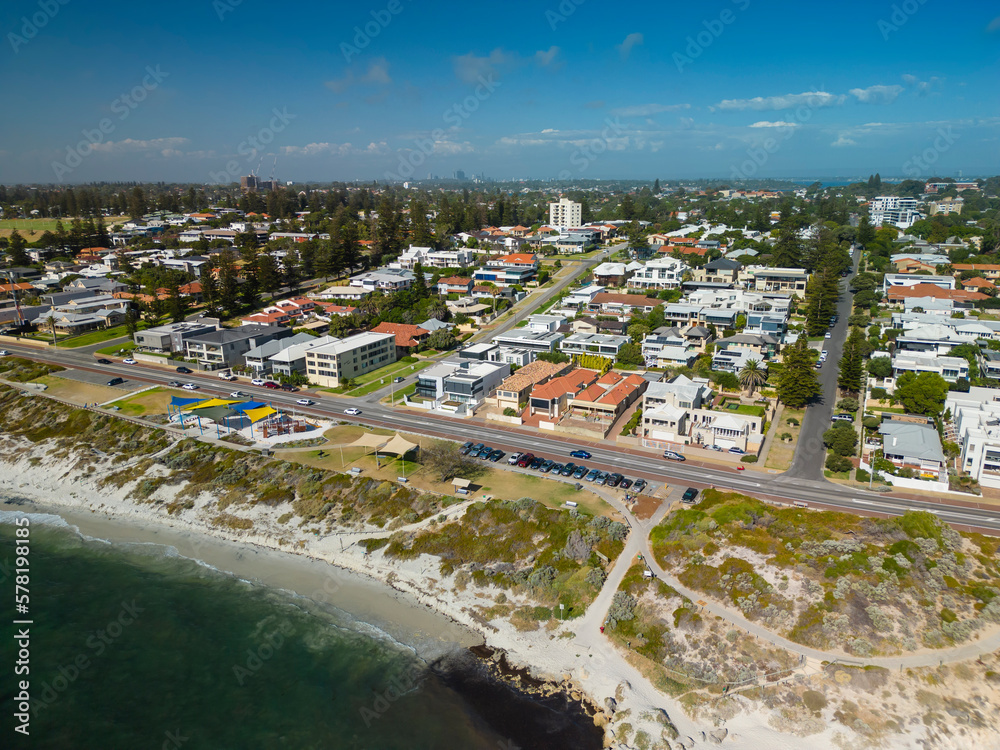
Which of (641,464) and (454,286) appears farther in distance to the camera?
(454,286)

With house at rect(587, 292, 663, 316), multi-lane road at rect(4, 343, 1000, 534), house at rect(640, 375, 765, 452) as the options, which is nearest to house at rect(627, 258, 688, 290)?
house at rect(587, 292, 663, 316)

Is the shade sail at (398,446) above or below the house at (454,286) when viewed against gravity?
below

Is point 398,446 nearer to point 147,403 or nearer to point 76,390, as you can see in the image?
point 147,403

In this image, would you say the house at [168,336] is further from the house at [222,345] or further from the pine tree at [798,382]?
the pine tree at [798,382]

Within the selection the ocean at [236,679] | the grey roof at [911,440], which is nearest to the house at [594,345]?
the grey roof at [911,440]

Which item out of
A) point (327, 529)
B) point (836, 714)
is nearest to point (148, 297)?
point (327, 529)

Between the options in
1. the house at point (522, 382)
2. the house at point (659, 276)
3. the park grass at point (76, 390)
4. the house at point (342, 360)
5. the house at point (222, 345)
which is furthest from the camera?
the house at point (659, 276)

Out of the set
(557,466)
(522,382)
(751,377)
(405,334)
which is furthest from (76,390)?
(751,377)
